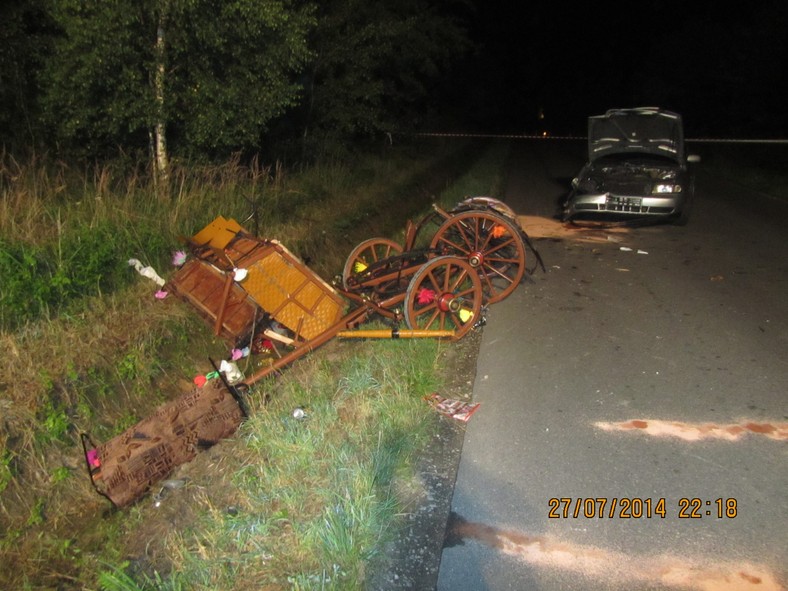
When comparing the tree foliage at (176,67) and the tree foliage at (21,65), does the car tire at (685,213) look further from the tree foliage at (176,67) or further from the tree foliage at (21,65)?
the tree foliage at (21,65)

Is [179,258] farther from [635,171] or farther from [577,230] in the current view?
[635,171]

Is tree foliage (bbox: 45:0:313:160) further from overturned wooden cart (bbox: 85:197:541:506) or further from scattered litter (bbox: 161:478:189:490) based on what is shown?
scattered litter (bbox: 161:478:189:490)

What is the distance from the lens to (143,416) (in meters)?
4.91

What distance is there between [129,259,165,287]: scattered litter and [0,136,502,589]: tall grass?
84 millimetres

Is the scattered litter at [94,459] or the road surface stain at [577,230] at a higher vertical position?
the scattered litter at [94,459]

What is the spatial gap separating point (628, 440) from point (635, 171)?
7.49 m

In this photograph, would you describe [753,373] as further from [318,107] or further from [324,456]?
[318,107]

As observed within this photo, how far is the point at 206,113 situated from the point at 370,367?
4915mm

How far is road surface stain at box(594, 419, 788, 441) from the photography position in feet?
13.1

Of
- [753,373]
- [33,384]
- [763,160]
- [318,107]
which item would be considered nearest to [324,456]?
[33,384]

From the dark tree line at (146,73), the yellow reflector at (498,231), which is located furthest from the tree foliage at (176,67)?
the yellow reflector at (498,231)

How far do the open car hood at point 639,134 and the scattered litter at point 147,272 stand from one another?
26.8ft

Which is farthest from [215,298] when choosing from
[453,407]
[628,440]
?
[628,440]

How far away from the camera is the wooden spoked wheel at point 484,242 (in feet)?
20.6
